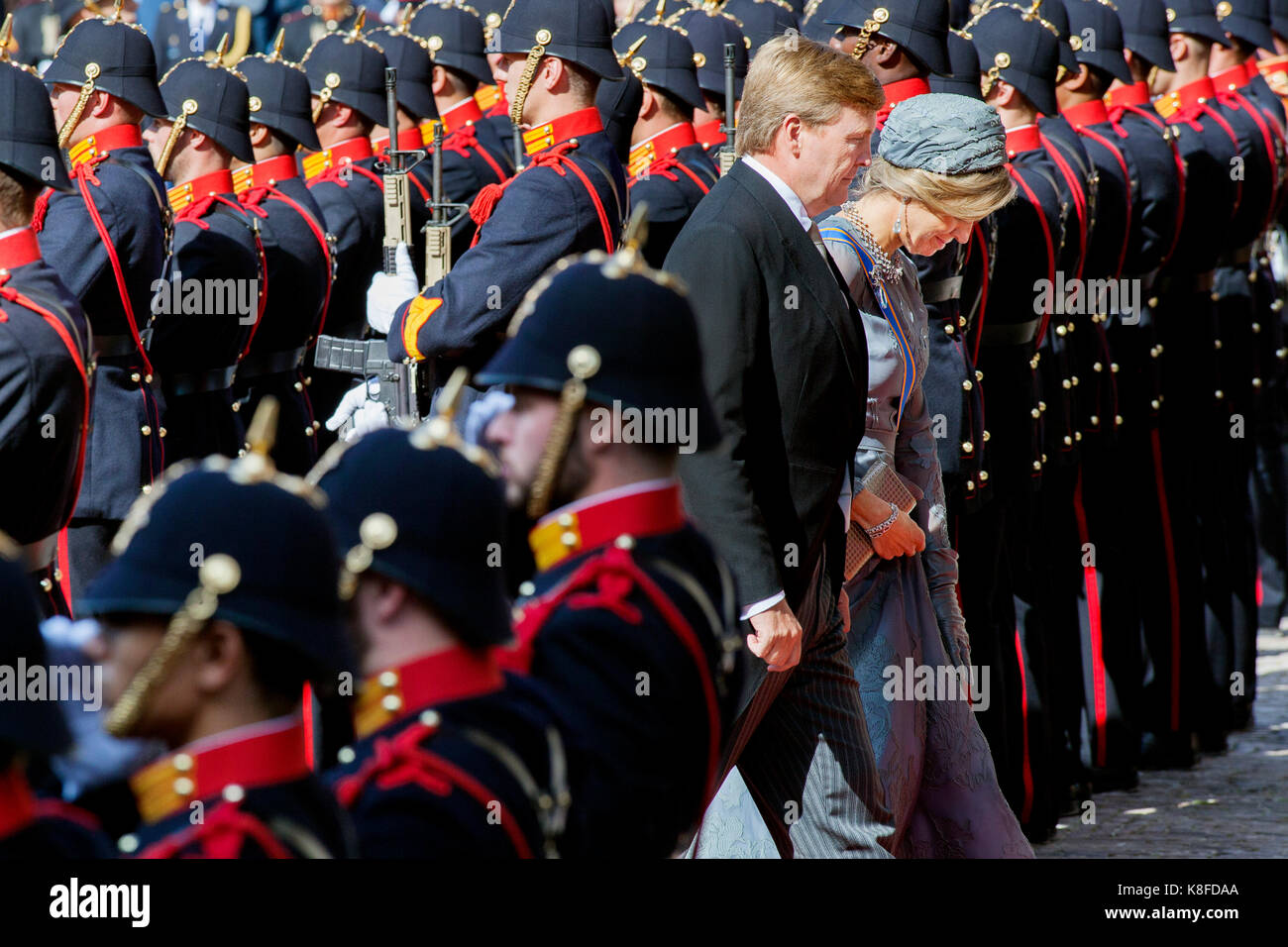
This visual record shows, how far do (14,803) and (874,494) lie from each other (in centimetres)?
265

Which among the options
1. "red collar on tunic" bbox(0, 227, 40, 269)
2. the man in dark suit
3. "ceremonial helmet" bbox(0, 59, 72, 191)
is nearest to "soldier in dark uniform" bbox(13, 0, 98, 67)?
"ceremonial helmet" bbox(0, 59, 72, 191)

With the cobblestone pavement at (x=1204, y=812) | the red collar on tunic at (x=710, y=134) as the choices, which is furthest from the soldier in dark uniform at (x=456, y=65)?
the cobblestone pavement at (x=1204, y=812)

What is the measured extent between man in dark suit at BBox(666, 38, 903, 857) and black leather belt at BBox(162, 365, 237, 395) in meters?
2.27

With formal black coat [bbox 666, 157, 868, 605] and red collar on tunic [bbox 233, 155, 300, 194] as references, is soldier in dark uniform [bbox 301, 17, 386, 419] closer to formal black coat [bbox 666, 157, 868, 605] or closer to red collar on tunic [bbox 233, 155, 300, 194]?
red collar on tunic [bbox 233, 155, 300, 194]

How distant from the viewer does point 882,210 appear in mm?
4289

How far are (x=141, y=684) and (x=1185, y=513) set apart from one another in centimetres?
616

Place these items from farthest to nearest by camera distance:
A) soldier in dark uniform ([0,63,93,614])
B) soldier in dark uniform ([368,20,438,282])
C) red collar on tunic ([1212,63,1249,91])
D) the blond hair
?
red collar on tunic ([1212,63,1249,91])
soldier in dark uniform ([368,20,438,282])
the blond hair
soldier in dark uniform ([0,63,93,614])

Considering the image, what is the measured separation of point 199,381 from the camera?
566 centimetres

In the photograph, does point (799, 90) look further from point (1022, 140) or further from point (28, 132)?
point (1022, 140)

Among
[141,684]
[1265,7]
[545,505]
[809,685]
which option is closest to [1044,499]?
[809,685]

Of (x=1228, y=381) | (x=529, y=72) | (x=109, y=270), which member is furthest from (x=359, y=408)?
(x=1228, y=381)

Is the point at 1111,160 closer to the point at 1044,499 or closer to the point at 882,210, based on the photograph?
the point at 1044,499

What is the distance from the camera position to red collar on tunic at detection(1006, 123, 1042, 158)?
6.04 metres

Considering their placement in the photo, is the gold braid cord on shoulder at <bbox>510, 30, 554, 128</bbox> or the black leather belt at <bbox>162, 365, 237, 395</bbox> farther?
the black leather belt at <bbox>162, 365, 237, 395</bbox>
